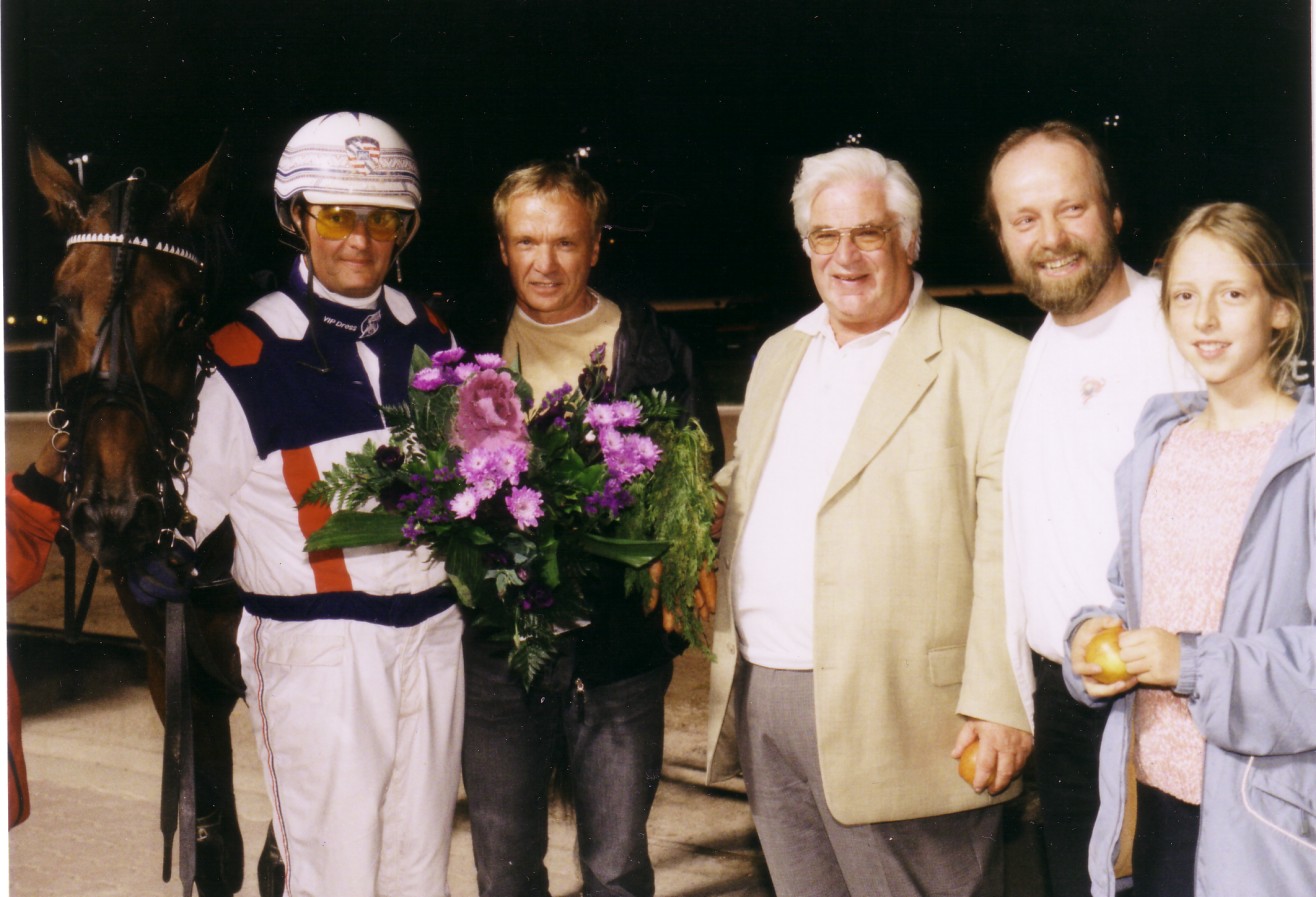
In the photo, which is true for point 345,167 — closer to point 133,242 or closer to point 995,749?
point 133,242

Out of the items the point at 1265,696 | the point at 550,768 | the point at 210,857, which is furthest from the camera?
the point at 210,857

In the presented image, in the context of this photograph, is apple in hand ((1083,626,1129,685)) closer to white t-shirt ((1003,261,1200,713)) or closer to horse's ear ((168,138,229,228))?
white t-shirt ((1003,261,1200,713))

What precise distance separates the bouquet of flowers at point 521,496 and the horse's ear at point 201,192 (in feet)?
2.42

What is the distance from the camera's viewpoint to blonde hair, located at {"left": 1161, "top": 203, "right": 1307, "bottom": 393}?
1951 millimetres

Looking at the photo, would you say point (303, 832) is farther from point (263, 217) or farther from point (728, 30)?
point (728, 30)

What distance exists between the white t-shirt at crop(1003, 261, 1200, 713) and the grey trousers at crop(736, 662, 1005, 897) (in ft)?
1.21

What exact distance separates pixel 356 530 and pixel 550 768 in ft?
2.71

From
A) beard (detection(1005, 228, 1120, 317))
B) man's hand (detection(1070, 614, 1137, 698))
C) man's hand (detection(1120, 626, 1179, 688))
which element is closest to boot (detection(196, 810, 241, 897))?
man's hand (detection(1070, 614, 1137, 698))

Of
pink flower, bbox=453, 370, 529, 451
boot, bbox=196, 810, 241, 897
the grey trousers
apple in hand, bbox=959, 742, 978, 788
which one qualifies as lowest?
boot, bbox=196, 810, 241, 897

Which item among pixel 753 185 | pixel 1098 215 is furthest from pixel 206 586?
pixel 1098 215

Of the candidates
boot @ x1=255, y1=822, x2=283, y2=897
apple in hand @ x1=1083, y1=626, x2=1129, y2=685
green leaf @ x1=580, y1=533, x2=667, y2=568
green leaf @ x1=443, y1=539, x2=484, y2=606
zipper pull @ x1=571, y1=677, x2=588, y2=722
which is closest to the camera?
apple in hand @ x1=1083, y1=626, x2=1129, y2=685

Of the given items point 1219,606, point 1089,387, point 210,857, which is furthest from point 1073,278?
point 210,857

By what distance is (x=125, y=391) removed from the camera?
2408mm

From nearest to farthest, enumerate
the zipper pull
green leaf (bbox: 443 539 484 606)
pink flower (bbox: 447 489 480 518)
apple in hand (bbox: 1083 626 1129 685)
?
apple in hand (bbox: 1083 626 1129 685) < pink flower (bbox: 447 489 480 518) < green leaf (bbox: 443 539 484 606) < the zipper pull
